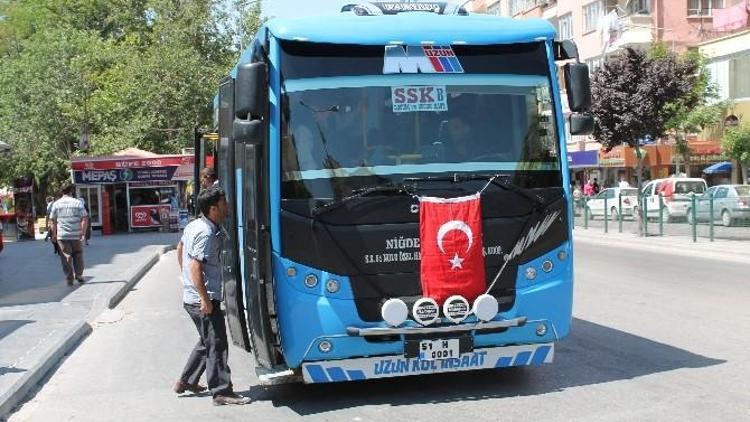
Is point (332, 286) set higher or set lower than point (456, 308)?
higher

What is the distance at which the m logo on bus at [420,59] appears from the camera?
652 cm

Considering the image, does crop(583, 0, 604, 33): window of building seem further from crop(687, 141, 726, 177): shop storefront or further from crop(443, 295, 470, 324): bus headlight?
crop(443, 295, 470, 324): bus headlight

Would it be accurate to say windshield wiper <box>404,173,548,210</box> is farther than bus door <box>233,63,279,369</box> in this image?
Yes

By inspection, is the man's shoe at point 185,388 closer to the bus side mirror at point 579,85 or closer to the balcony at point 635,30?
the bus side mirror at point 579,85

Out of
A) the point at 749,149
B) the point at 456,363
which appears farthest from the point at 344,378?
the point at 749,149

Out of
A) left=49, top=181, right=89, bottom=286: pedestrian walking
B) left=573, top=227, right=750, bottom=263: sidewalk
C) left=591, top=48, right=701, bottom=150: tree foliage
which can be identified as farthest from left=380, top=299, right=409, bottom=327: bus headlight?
left=591, top=48, right=701, bottom=150: tree foliage

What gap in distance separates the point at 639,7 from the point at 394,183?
41828mm

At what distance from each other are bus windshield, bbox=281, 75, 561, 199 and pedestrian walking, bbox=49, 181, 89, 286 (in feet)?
31.7

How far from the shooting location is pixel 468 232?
21.1ft

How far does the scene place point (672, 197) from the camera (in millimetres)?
27922

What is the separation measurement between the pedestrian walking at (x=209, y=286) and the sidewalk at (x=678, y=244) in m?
14.1

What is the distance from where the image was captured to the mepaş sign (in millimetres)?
35531

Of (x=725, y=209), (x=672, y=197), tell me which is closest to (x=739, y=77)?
(x=672, y=197)

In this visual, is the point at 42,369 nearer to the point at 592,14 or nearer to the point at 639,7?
the point at 639,7
